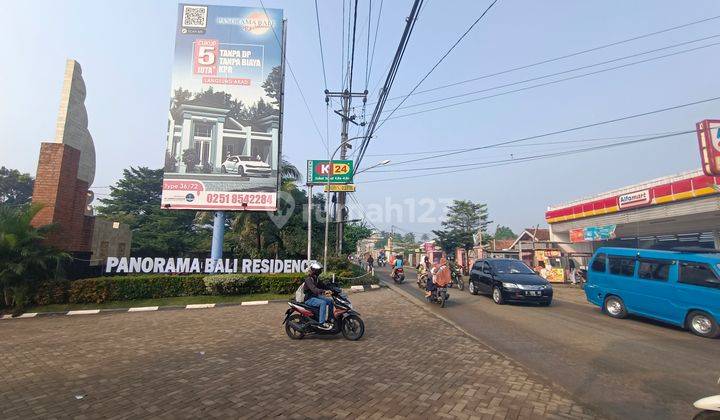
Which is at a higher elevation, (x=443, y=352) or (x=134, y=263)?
(x=134, y=263)

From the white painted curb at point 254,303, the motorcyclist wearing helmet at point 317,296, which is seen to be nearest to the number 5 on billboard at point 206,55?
the white painted curb at point 254,303

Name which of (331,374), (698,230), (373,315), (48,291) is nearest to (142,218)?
(48,291)

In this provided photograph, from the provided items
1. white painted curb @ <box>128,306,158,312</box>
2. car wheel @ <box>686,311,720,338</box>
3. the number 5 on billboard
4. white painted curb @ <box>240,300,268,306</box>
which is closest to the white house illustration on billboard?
the number 5 on billboard

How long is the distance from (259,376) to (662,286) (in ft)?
32.9

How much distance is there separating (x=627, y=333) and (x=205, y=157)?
1706 centimetres

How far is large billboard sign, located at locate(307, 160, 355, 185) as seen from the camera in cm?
1844

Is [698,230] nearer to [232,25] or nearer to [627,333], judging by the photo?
[627,333]

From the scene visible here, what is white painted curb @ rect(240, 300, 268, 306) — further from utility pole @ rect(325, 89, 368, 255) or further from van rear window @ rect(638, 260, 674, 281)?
van rear window @ rect(638, 260, 674, 281)

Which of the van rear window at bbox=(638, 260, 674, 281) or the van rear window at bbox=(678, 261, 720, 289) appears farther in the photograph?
the van rear window at bbox=(638, 260, 674, 281)

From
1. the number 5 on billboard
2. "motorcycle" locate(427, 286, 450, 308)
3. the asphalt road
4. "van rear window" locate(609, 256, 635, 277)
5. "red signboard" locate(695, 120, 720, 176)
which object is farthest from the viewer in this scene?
the number 5 on billboard

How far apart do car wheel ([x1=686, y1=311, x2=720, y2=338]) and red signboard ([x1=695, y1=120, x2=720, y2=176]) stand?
858 centimetres

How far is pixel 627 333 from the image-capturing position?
828 centimetres

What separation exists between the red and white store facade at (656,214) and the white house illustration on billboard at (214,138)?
1735 cm

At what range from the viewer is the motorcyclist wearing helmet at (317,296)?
725 cm
